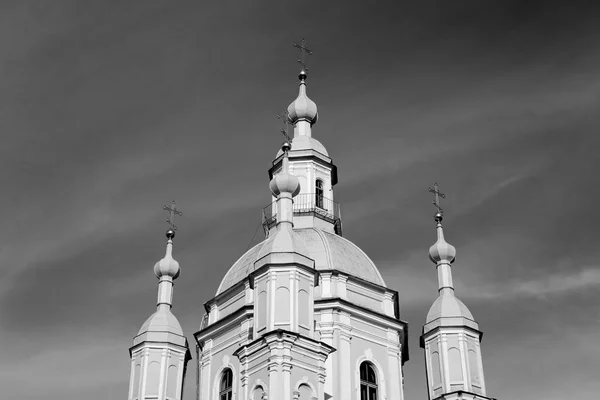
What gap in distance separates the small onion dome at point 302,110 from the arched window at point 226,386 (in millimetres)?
12638

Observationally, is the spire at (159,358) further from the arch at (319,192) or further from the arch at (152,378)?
the arch at (319,192)

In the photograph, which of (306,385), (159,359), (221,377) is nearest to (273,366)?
(306,385)

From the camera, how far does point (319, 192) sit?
135 feet

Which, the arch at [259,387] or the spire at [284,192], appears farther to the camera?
the spire at [284,192]

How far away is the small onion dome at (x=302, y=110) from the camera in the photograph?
43.5 m

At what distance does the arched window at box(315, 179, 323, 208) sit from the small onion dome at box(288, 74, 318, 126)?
3.58 meters

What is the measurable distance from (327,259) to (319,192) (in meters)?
5.70

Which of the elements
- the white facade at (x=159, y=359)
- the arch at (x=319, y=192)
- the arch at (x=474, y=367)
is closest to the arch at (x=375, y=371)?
the arch at (x=474, y=367)

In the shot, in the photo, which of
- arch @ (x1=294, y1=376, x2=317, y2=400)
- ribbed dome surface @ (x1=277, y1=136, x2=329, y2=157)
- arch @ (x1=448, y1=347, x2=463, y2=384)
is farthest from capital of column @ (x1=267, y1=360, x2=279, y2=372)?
ribbed dome surface @ (x1=277, y1=136, x2=329, y2=157)

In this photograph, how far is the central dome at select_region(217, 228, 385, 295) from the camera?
3591 cm

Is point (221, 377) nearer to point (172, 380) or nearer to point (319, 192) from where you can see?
point (172, 380)

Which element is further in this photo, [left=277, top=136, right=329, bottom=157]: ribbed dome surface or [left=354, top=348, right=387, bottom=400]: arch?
[left=277, top=136, right=329, bottom=157]: ribbed dome surface

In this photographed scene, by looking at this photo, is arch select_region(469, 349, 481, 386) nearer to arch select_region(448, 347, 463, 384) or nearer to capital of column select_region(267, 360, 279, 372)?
arch select_region(448, 347, 463, 384)

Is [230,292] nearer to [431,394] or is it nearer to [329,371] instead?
[329,371]
